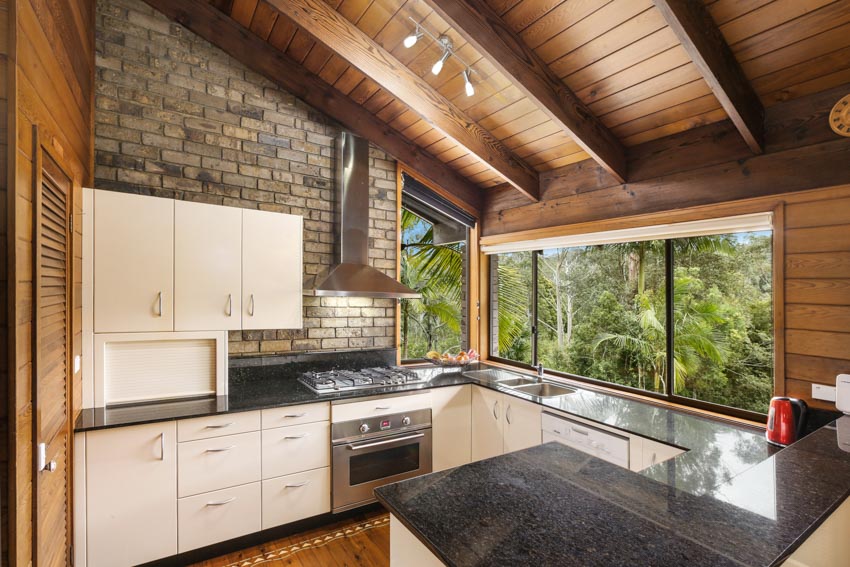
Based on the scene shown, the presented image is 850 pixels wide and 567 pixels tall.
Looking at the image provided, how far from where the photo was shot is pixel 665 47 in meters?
2.03

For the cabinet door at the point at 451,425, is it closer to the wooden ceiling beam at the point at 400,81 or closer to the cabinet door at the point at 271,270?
the cabinet door at the point at 271,270

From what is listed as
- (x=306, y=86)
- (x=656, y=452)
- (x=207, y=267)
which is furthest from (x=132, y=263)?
(x=656, y=452)

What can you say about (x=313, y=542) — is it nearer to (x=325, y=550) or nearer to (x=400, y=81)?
(x=325, y=550)

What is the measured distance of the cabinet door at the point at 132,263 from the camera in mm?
2188

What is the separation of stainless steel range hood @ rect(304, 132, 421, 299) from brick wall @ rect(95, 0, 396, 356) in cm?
14

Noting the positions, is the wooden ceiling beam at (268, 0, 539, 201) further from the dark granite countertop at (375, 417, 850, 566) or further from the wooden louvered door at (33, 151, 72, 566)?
the dark granite countertop at (375, 417, 850, 566)

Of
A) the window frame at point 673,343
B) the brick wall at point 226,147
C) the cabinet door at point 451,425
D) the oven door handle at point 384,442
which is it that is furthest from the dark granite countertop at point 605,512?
the brick wall at point 226,147

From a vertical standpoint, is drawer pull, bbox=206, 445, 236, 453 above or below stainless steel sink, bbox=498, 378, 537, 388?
below

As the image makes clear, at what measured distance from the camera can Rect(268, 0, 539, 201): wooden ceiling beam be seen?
2.39 m

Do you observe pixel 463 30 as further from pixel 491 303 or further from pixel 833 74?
pixel 491 303

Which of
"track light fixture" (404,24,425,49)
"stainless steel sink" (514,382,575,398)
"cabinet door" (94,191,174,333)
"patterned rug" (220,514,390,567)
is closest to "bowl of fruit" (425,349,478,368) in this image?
"stainless steel sink" (514,382,575,398)

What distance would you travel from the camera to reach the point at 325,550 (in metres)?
2.42

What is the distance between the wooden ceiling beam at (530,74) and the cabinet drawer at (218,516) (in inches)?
101

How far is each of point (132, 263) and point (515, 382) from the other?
2.50 metres
